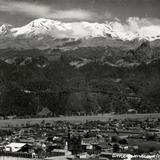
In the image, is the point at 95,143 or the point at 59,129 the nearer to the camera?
the point at 95,143

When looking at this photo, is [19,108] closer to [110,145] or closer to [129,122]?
[129,122]

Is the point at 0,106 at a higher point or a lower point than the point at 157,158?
higher

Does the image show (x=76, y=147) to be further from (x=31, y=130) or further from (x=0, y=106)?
(x=0, y=106)

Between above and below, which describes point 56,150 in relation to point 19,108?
below

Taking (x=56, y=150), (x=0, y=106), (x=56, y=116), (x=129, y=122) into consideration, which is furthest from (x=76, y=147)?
(x=0, y=106)

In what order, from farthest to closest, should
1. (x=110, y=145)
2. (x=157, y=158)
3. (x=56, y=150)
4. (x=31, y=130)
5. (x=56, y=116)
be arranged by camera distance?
1. (x=56, y=116)
2. (x=31, y=130)
3. (x=110, y=145)
4. (x=56, y=150)
5. (x=157, y=158)

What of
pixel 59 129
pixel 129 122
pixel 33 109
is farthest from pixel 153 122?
pixel 33 109

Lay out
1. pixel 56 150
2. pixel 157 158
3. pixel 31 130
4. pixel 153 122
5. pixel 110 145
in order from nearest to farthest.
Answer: pixel 157 158
pixel 56 150
pixel 110 145
pixel 31 130
pixel 153 122

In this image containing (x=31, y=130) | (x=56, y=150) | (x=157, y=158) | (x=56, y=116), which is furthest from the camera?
(x=56, y=116)

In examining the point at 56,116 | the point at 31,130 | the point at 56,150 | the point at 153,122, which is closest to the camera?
the point at 56,150
